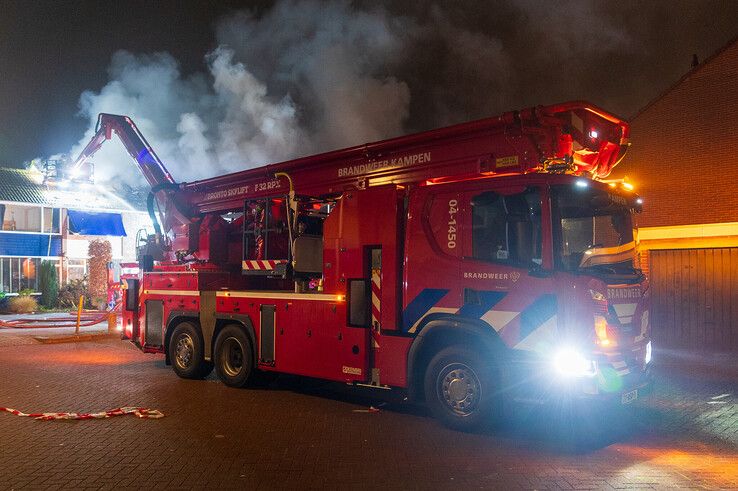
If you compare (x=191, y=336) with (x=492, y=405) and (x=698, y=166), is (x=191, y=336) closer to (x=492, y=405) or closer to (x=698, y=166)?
(x=492, y=405)

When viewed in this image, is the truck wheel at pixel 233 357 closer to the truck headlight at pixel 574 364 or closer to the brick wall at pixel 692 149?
the truck headlight at pixel 574 364

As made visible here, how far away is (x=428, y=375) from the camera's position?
710cm

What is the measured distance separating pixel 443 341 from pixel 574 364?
5.10ft

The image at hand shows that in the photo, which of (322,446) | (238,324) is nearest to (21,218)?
(238,324)

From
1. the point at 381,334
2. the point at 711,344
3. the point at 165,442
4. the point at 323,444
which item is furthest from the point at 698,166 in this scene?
the point at 165,442

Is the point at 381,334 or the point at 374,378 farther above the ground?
the point at 381,334

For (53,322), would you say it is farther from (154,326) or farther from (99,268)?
(154,326)

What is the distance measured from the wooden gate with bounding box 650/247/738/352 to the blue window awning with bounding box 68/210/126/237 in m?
26.1

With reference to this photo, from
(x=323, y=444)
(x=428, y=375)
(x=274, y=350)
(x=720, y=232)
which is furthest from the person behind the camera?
(x=720, y=232)

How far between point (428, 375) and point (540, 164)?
2.75m

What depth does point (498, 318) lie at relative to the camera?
6.59m

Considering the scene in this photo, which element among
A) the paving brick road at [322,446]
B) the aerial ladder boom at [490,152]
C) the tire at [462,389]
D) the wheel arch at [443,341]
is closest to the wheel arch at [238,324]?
the paving brick road at [322,446]

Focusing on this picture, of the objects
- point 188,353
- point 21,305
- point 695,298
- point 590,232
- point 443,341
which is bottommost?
point 21,305

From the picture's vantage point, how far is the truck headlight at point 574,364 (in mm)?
6062
